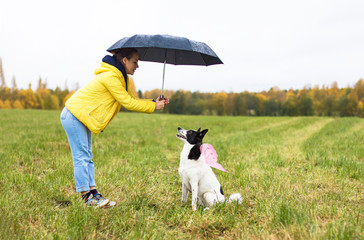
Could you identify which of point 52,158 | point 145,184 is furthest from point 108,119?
point 52,158

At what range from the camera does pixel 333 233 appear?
8.40 feet

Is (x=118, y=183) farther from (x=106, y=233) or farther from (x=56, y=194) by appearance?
(x=106, y=233)

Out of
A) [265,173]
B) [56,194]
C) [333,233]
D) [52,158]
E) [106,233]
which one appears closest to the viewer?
[333,233]

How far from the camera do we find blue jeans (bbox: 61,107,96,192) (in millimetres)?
3535

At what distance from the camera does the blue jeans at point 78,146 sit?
354 centimetres

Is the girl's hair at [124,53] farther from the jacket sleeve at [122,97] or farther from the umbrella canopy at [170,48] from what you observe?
the jacket sleeve at [122,97]

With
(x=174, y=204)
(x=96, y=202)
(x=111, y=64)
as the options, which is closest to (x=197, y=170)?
(x=174, y=204)

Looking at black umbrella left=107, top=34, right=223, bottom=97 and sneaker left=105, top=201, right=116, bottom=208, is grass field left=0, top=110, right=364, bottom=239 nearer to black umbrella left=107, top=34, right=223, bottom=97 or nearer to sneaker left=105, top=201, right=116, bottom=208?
sneaker left=105, top=201, right=116, bottom=208

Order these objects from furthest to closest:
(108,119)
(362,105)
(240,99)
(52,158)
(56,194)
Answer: (240,99), (362,105), (52,158), (56,194), (108,119)

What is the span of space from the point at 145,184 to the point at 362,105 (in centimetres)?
7702

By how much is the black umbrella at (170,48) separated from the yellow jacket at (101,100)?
41cm

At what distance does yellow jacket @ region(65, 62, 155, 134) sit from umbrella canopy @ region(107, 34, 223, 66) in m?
0.41

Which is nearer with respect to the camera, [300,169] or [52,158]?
[300,169]

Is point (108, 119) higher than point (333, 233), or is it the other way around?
point (108, 119)
